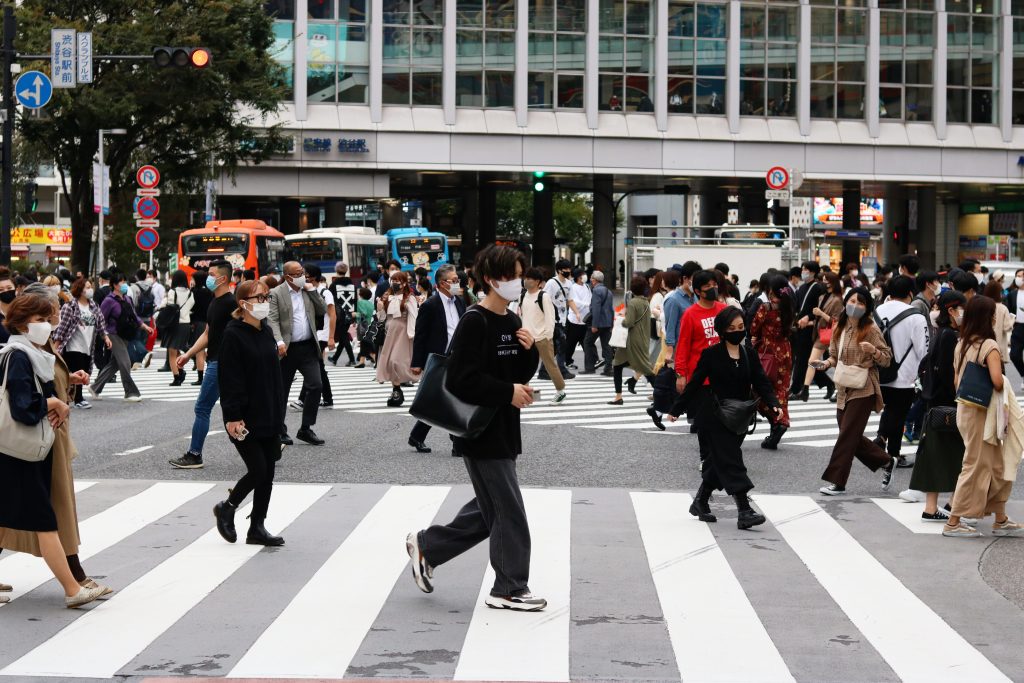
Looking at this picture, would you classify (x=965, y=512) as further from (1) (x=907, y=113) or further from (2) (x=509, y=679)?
(1) (x=907, y=113)

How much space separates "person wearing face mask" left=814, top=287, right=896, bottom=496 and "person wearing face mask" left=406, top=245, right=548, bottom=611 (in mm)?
4604

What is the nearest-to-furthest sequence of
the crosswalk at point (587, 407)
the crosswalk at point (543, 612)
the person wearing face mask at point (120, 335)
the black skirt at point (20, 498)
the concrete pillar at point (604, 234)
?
the crosswalk at point (543, 612) → the black skirt at point (20, 498) → the crosswalk at point (587, 407) → the person wearing face mask at point (120, 335) → the concrete pillar at point (604, 234)

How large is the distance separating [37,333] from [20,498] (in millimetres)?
850

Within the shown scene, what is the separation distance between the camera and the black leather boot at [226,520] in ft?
27.9

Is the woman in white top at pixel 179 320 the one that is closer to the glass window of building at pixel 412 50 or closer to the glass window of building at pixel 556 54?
the glass window of building at pixel 412 50

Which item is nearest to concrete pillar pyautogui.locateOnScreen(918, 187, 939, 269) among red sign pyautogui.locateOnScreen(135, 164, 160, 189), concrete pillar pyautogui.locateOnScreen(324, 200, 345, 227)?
concrete pillar pyautogui.locateOnScreen(324, 200, 345, 227)

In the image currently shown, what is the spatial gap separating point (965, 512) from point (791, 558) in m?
1.48

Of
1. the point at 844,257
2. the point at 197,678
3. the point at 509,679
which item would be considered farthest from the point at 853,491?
the point at 844,257

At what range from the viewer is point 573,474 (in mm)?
12062

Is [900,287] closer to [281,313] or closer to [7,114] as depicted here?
[281,313]

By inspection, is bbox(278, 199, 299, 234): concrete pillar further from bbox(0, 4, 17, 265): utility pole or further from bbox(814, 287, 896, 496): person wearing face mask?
bbox(814, 287, 896, 496): person wearing face mask

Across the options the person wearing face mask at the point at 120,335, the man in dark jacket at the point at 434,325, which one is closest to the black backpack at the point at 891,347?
the man in dark jacket at the point at 434,325

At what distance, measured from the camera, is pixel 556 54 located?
2018 inches

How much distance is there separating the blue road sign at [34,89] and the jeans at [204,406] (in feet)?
40.2
